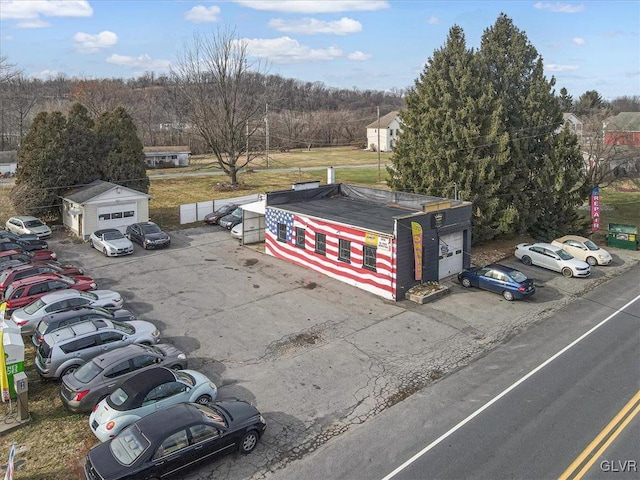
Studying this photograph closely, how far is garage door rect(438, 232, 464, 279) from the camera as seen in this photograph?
24.5 m

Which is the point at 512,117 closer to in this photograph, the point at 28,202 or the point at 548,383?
the point at 548,383

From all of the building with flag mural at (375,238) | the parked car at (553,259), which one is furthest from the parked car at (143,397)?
the parked car at (553,259)

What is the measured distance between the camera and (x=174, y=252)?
96.9ft

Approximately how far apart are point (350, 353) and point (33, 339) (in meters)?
10.5

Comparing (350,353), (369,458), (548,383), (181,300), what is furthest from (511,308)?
(181,300)

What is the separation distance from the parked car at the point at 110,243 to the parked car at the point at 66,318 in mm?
10523

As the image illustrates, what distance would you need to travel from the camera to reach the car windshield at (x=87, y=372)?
1327 cm

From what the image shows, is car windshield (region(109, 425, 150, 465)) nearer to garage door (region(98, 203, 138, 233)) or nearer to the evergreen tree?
garage door (region(98, 203, 138, 233))

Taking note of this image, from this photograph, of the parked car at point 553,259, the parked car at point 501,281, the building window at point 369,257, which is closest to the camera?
the parked car at point 501,281

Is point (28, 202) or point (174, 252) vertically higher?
point (28, 202)

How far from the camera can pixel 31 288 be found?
1981 cm

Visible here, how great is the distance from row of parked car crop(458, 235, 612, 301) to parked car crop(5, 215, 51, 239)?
2541 cm

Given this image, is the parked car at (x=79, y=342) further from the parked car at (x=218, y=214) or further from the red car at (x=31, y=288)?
the parked car at (x=218, y=214)

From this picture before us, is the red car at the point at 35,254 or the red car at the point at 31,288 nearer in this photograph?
the red car at the point at 31,288
